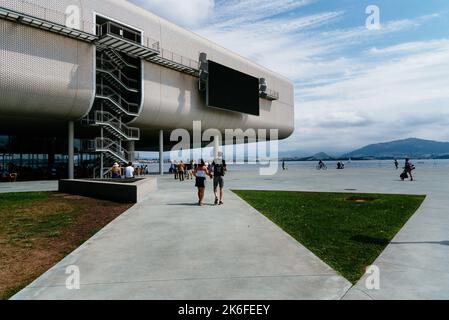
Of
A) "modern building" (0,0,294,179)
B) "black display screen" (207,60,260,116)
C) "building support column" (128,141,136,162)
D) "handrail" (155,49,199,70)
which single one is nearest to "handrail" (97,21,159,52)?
"modern building" (0,0,294,179)

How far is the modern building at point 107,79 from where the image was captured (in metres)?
24.1

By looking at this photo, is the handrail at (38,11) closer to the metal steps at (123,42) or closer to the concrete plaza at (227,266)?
the metal steps at (123,42)

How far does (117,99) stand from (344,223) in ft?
94.6

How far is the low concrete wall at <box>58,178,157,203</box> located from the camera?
45.0 ft

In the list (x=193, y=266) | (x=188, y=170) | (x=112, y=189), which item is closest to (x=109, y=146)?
(x=188, y=170)

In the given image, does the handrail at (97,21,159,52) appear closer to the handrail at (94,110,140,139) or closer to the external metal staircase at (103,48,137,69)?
the external metal staircase at (103,48,137,69)

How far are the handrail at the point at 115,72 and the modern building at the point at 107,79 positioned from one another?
4.1 inches

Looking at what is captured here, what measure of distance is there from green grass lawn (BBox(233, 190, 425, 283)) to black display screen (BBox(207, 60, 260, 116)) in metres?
27.8

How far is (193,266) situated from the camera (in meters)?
5.55

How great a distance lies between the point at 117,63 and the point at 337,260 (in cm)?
3039

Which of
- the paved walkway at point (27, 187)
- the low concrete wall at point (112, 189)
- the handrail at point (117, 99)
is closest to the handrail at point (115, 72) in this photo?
the handrail at point (117, 99)

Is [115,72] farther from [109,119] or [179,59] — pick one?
[179,59]

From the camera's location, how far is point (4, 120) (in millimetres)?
28562
